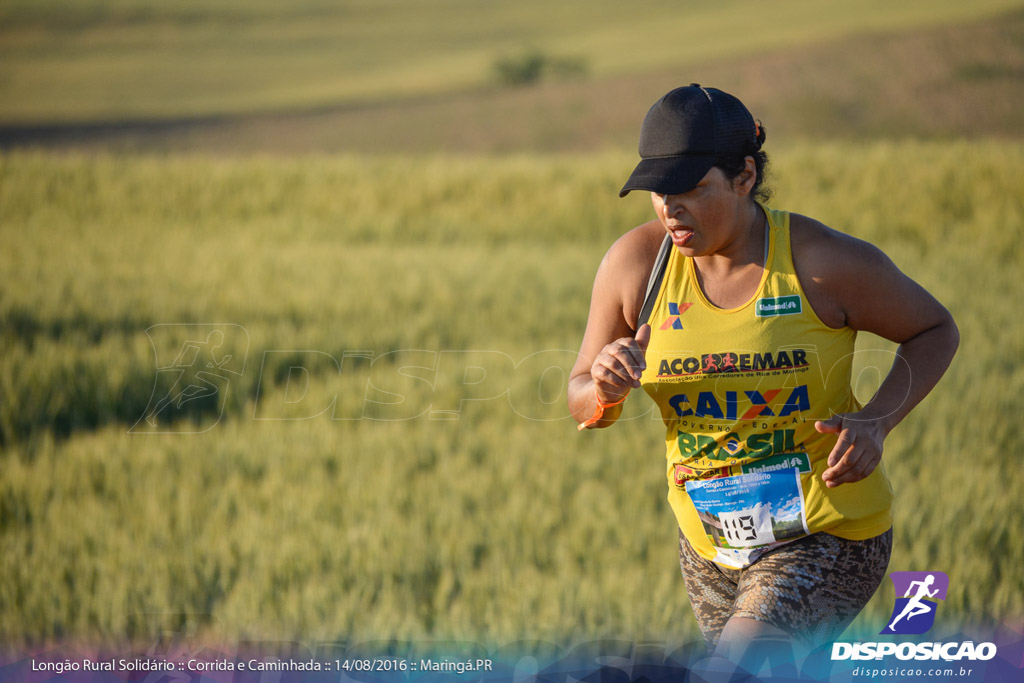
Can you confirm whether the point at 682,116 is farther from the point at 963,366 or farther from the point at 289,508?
the point at 963,366

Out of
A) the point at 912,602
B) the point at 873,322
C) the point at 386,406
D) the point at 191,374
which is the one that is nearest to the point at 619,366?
the point at 873,322

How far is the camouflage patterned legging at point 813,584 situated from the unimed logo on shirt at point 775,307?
0.47m

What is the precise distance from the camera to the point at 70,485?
4258mm

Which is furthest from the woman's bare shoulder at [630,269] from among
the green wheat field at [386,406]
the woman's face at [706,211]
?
the green wheat field at [386,406]

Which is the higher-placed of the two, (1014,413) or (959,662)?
(1014,413)

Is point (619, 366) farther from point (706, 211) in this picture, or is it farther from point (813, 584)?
point (813, 584)

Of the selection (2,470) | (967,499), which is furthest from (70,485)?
(967,499)

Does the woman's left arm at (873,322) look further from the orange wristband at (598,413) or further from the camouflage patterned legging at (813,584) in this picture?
the orange wristband at (598,413)

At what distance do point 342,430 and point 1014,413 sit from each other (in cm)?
367

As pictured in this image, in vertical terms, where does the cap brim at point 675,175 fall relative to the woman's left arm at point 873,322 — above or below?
above

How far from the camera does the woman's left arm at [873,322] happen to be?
1802mm

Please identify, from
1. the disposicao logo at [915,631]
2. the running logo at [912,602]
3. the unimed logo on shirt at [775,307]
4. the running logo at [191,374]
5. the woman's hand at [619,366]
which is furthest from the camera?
the running logo at [191,374]

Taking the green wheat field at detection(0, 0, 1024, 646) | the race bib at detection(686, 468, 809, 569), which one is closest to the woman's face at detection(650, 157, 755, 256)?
the race bib at detection(686, 468, 809, 569)

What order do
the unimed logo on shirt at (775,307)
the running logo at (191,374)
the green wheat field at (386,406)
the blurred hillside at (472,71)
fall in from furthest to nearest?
1. the blurred hillside at (472,71)
2. the running logo at (191,374)
3. the green wheat field at (386,406)
4. the unimed logo on shirt at (775,307)
